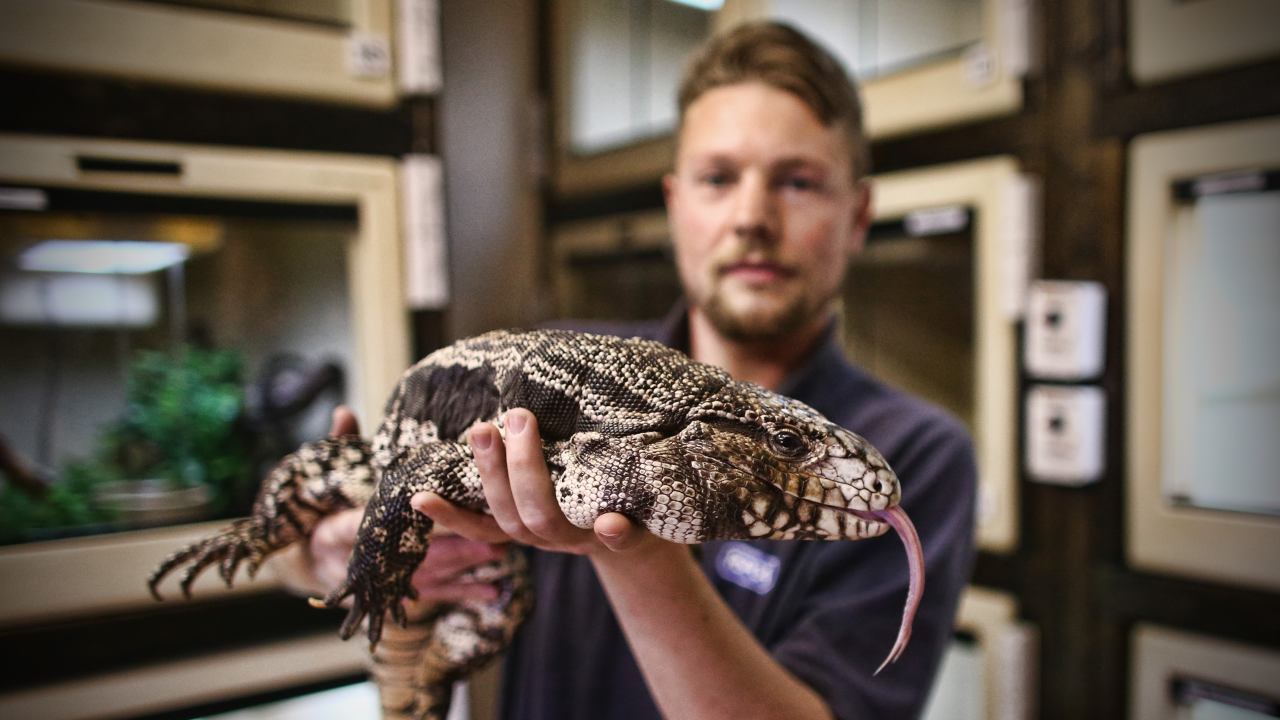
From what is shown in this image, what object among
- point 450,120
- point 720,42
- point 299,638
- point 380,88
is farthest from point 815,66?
point 299,638

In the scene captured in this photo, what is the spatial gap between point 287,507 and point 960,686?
190 cm

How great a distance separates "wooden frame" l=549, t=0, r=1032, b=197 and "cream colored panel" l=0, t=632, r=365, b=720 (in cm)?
132

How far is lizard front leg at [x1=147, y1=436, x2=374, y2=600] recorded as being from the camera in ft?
3.65

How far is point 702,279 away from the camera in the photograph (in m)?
1.15

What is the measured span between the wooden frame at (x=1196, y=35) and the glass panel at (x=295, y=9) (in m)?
1.73

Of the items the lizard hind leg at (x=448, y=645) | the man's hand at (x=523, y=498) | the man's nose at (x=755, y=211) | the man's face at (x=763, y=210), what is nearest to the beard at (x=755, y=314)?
the man's face at (x=763, y=210)

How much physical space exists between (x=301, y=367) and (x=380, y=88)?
0.57 meters

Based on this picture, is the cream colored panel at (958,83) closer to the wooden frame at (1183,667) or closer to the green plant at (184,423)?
the wooden frame at (1183,667)

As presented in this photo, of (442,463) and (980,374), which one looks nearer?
(442,463)

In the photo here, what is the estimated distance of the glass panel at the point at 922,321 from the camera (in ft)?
7.18

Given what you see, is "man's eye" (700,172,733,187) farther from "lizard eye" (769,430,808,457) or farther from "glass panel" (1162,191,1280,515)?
"glass panel" (1162,191,1280,515)

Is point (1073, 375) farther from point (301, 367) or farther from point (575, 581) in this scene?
point (301, 367)

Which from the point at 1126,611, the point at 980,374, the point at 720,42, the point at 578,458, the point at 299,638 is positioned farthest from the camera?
the point at 980,374

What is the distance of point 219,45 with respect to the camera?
1.28 metres
